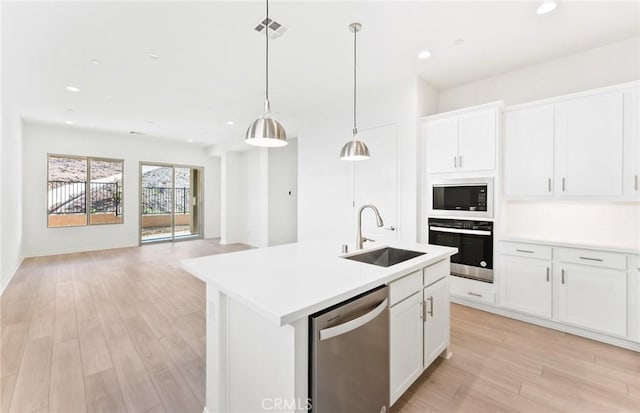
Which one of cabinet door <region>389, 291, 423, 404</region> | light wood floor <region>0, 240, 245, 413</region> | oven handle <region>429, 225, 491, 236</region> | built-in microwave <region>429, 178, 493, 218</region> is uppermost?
built-in microwave <region>429, 178, 493, 218</region>

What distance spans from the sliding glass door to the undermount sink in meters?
7.45

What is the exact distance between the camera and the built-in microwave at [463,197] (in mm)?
3184

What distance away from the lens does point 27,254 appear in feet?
19.7

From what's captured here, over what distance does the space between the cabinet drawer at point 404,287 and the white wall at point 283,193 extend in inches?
213

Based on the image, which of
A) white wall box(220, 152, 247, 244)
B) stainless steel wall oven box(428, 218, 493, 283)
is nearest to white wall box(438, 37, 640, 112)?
stainless steel wall oven box(428, 218, 493, 283)

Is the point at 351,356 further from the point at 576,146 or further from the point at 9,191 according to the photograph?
the point at 9,191

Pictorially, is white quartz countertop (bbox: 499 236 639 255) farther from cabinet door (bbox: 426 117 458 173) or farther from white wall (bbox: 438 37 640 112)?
white wall (bbox: 438 37 640 112)

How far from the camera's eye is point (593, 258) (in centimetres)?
259

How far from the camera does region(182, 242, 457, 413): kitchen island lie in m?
1.12

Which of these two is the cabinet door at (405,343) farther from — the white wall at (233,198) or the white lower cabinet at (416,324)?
the white wall at (233,198)

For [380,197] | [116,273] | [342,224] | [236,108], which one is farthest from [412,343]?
[116,273]

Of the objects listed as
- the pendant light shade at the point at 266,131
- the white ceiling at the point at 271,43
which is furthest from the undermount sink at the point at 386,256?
the white ceiling at the point at 271,43

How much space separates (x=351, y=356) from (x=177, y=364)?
166 centimetres
